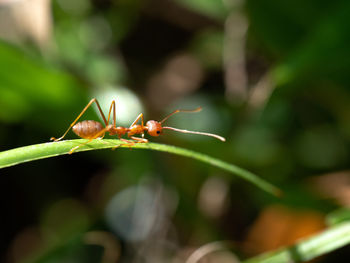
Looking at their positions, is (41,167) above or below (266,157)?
below

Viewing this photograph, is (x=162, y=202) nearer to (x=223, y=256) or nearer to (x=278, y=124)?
(x=223, y=256)

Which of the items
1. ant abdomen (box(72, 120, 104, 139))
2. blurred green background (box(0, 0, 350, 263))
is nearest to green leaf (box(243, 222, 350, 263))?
blurred green background (box(0, 0, 350, 263))

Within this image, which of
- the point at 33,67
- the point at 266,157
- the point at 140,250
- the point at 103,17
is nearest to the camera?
the point at 33,67

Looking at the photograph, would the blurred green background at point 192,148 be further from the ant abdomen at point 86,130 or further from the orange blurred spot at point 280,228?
the ant abdomen at point 86,130

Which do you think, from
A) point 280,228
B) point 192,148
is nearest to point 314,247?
point 280,228

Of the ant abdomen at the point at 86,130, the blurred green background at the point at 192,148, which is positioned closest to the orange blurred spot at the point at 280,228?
the blurred green background at the point at 192,148

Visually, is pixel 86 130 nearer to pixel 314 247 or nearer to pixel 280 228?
pixel 314 247

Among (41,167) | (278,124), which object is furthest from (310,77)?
(41,167)
